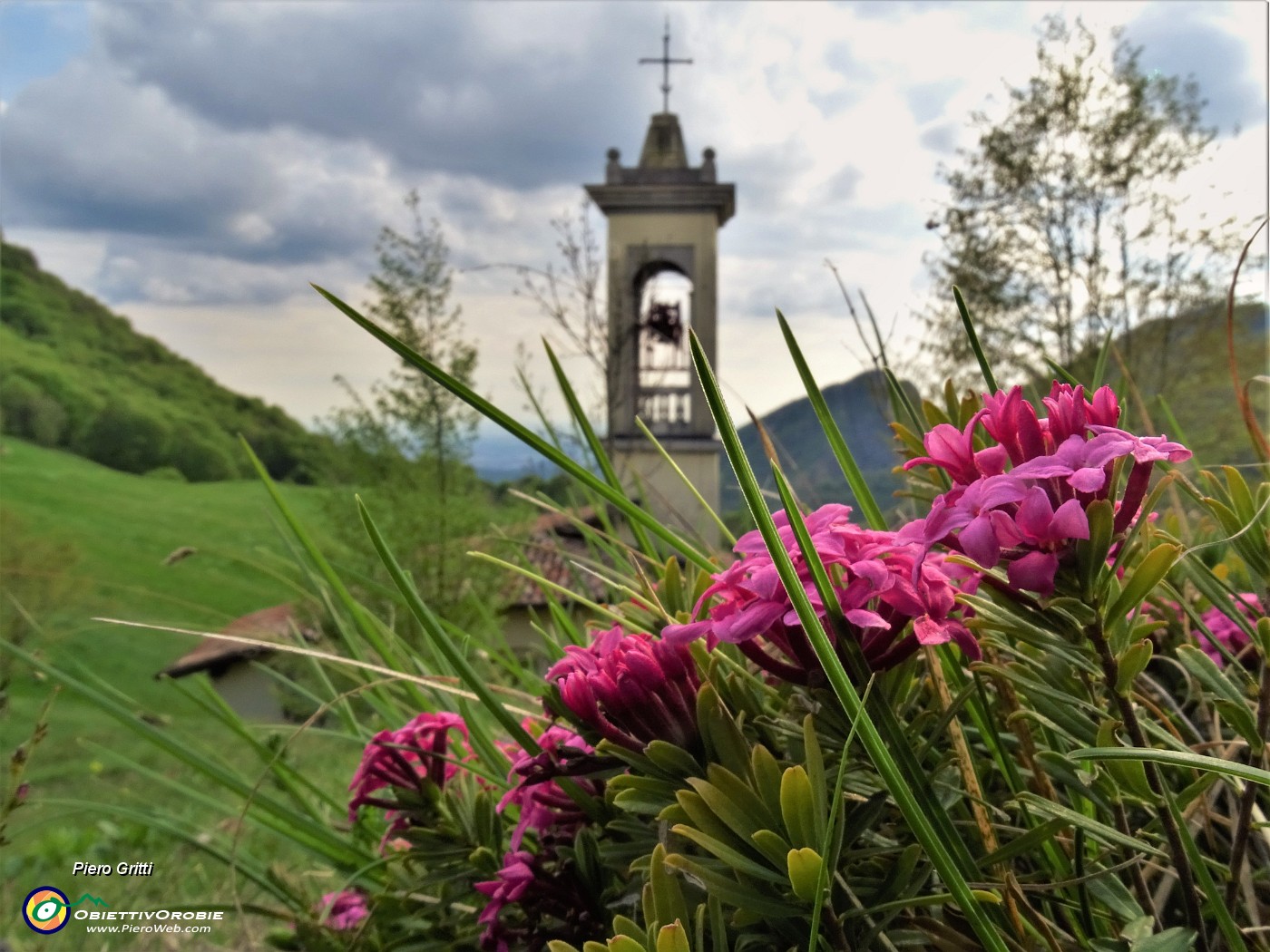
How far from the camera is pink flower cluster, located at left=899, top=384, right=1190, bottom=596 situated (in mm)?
286

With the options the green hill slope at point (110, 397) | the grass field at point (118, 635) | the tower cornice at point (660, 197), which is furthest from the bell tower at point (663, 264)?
the green hill slope at point (110, 397)

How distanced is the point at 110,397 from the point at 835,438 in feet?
92.4

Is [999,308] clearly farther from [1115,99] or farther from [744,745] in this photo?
[744,745]

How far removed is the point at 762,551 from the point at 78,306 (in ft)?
108

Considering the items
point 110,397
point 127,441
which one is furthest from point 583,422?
point 110,397

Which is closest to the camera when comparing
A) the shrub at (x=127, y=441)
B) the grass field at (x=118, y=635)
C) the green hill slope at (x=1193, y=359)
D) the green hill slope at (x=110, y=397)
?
the grass field at (x=118, y=635)

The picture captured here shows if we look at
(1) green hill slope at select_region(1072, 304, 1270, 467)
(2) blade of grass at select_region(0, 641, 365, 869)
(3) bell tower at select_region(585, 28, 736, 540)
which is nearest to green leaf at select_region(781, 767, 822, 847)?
(2) blade of grass at select_region(0, 641, 365, 869)

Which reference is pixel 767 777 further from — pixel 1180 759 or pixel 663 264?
pixel 663 264

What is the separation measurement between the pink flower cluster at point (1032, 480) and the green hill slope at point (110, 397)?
21218 millimetres

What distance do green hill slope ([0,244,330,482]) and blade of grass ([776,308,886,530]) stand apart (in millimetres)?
21024

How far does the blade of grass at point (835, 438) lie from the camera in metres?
0.41

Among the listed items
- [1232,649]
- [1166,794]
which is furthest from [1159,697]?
[1166,794]

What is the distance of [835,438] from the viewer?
19.4 inches

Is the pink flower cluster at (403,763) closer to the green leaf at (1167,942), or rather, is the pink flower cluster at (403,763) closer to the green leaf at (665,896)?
the green leaf at (665,896)
